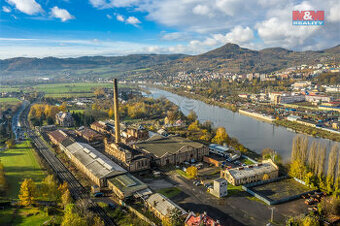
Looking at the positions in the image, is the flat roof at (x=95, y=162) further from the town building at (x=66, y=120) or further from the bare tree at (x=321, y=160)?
the town building at (x=66, y=120)

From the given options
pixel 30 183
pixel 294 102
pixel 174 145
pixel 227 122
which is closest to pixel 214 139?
pixel 174 145

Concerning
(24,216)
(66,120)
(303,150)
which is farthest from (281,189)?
(66,120)

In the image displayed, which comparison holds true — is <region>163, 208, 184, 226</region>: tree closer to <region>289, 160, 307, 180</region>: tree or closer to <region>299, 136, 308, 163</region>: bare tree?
<region>289, 160, 307, 180</region>: tree

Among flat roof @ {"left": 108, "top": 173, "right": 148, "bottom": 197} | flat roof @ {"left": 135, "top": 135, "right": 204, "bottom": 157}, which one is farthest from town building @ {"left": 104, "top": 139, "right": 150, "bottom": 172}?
flat roof @ {"left": 108, "top": 173, "right": 148, "bottom": 197}

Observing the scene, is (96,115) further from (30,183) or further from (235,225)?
(235,225)

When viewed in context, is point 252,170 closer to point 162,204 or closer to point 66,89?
point 162,204

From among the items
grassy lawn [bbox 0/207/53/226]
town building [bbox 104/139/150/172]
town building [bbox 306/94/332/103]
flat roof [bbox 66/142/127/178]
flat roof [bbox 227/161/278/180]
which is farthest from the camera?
town building [bbox 306/94/332/103]
